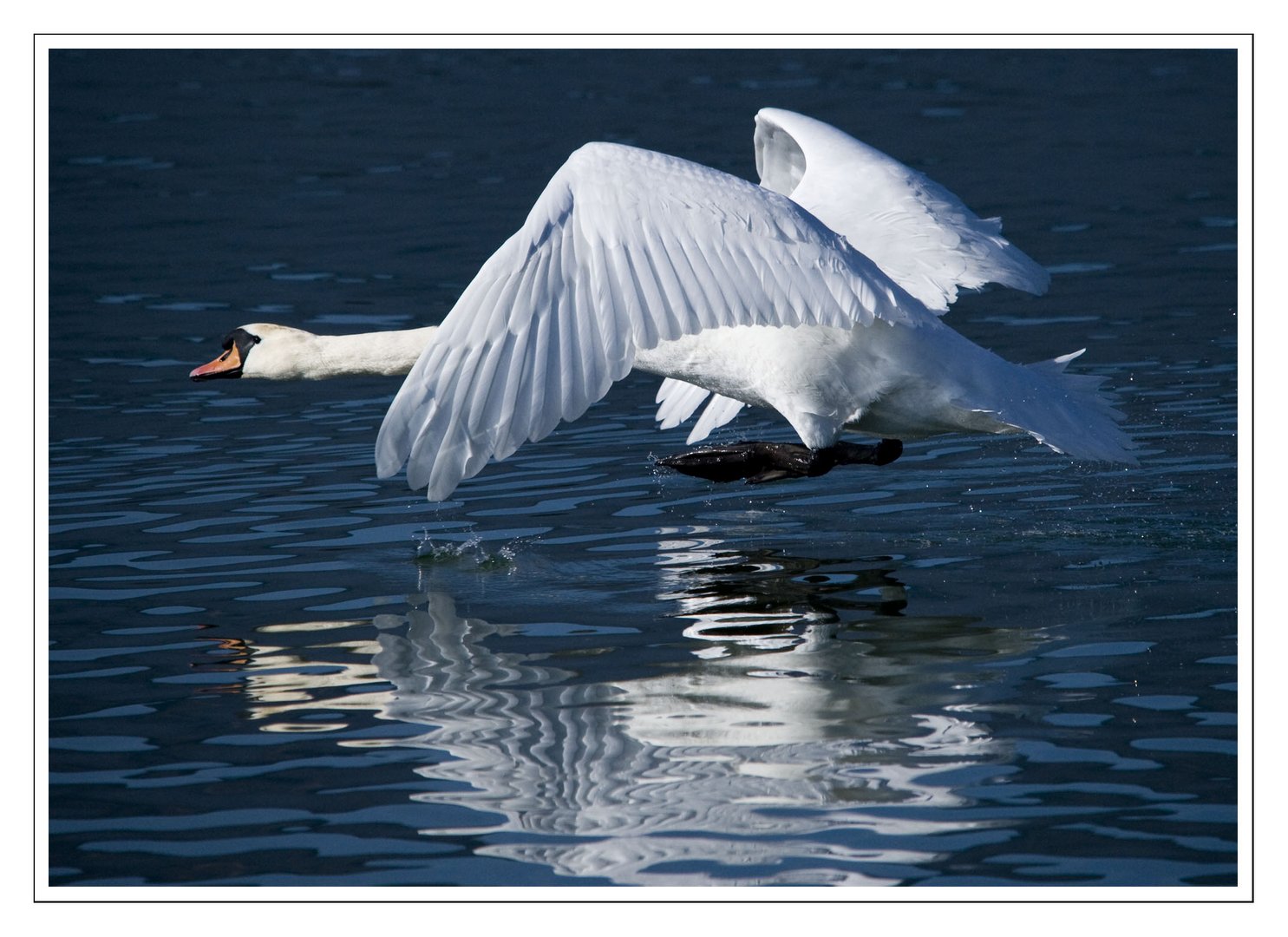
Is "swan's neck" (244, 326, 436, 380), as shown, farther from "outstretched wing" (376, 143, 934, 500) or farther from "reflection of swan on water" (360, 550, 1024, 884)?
"reflection of swan on water" (360, 550, 1024, 884)

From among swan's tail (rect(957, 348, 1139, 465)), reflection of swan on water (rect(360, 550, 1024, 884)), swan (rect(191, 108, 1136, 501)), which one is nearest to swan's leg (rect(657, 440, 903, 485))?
swan (rect(191, 108, 1136, 501))

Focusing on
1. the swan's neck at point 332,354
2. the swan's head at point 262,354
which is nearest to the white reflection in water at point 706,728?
the swan's neck at point 332,354

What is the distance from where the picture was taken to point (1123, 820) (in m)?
5.25

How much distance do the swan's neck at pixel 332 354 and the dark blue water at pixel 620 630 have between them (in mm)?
765

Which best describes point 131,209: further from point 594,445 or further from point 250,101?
point 594,445

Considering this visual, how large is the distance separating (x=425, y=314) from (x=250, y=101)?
13.1m

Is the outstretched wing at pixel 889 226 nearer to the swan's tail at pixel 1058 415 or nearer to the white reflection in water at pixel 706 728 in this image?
the swan's tail at pixel 1058 415

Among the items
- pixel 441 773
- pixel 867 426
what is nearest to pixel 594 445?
pixel 867 426

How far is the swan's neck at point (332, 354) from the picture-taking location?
328 inches

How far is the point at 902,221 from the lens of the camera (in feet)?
29.8

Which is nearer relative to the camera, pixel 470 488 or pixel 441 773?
pixel 441 773

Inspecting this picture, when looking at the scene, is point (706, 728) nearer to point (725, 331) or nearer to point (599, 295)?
point (599, 295)

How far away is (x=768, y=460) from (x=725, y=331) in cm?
85

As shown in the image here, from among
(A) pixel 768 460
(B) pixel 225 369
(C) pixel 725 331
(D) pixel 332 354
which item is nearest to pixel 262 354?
(B) pixel 225 369
